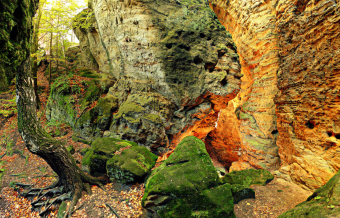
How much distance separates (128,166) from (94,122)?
509 centimetres

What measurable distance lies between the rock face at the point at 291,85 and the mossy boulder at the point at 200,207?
6.70 m

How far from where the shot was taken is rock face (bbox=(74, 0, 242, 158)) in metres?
9.23

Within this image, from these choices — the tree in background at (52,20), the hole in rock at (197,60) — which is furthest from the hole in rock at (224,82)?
the tree in background at (52,20)

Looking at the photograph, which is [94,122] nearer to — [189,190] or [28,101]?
[28,101]

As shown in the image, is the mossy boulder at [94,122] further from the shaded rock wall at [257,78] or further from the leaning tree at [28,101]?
the shaded rock wall at [257,78]

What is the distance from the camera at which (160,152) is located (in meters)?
9.05

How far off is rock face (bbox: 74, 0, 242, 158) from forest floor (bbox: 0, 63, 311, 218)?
3.42 metres

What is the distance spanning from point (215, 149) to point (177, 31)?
15.8 m

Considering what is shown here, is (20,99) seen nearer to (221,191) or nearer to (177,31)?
(221,191)

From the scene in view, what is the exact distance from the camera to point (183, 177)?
4.14 meters

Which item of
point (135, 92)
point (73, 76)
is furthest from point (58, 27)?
point (135, 92)

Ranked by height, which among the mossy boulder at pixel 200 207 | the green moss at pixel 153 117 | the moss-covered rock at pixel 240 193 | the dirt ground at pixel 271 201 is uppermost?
the green moss at pixel 153 117

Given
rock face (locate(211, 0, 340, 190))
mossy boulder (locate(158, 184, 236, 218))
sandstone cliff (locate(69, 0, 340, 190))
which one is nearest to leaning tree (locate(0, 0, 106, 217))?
mossy boulder (locate(158, 184, 236, 218))

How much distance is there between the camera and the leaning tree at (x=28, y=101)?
2.92m
